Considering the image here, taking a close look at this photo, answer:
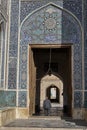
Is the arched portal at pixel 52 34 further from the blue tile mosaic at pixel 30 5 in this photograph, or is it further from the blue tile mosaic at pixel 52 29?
the blue tile mosaic at pixel 30 5

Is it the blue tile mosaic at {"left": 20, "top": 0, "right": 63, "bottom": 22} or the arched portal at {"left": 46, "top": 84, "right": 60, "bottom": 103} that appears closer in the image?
the blue tile mosaic at {"left": 20, "top": 0, "right": 63, "bottom": 22}

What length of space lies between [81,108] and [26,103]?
5.81 ft

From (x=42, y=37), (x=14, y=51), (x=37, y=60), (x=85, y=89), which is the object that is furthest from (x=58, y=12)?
(x=37, y=60)

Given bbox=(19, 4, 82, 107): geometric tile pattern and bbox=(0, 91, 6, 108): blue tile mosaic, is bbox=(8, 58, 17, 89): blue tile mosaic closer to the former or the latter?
bbox=(19, 4, 82, 107): geometric tile pattern

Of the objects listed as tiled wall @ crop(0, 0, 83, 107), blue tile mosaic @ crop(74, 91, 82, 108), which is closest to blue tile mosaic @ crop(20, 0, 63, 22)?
tiled wall @ crop(0, 0, 83, 107)

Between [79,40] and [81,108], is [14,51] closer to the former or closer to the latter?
[79,40]

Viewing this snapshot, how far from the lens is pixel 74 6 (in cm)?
1054

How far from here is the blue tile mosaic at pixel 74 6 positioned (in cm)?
1048

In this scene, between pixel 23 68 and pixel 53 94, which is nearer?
pixel 23 68

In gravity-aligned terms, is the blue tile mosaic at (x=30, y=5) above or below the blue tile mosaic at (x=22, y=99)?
above

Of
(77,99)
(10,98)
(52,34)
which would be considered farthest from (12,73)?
(77,99)

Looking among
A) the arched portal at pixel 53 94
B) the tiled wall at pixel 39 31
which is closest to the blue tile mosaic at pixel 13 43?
the tiled wall at pixel 39 31

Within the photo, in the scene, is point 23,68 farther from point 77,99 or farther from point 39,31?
point 77,99

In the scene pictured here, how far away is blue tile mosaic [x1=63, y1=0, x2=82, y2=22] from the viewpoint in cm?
1048
